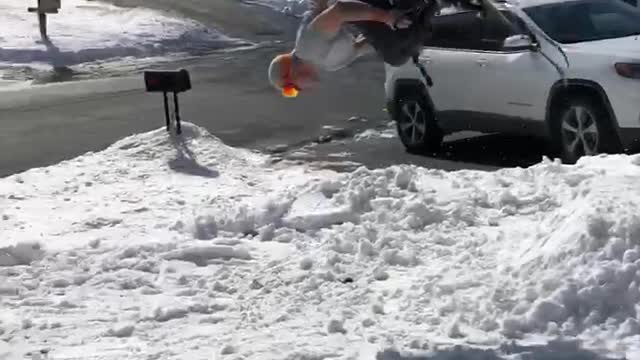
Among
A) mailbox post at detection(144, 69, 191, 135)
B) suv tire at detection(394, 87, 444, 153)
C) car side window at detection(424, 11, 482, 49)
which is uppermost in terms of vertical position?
car side window at detection(424, 11, 482, 49)

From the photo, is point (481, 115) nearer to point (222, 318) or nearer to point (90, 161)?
point (90, 161)

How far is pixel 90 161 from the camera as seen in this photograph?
11.5 m

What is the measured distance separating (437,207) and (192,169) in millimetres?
3797

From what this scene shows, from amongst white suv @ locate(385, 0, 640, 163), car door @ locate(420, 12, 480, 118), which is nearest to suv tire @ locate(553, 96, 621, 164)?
white suv @ locate(385, 0, 640, 163)

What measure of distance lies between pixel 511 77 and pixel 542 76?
15.3 inches

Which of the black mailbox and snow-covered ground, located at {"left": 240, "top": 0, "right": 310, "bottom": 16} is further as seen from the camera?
snow-covered ground, located at {"left": 240, "top": 0, "right": 310, "bottom": 16}

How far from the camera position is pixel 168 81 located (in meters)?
11.8

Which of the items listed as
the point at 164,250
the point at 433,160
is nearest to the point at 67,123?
the point at 433,160

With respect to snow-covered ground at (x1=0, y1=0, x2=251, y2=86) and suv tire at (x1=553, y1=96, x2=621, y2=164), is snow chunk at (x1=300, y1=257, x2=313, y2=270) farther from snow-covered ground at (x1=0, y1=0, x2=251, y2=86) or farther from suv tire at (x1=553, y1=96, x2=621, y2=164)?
snow-covered ground at (x1=0, y1=0, x2=251, y2=86)

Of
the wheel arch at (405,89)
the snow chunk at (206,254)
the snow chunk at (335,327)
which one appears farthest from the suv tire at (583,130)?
the snow chunk at (335,327)

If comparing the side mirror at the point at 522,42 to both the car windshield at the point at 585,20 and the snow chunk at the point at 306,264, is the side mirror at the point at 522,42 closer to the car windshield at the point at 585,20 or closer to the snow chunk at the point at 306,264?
the car windshield at the point at 585,20

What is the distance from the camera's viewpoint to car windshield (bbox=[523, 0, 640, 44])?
35.5ft

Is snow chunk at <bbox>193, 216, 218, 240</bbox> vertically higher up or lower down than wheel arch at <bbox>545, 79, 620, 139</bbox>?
lower down

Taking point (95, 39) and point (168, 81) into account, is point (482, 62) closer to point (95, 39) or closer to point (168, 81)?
point (168, 81)
